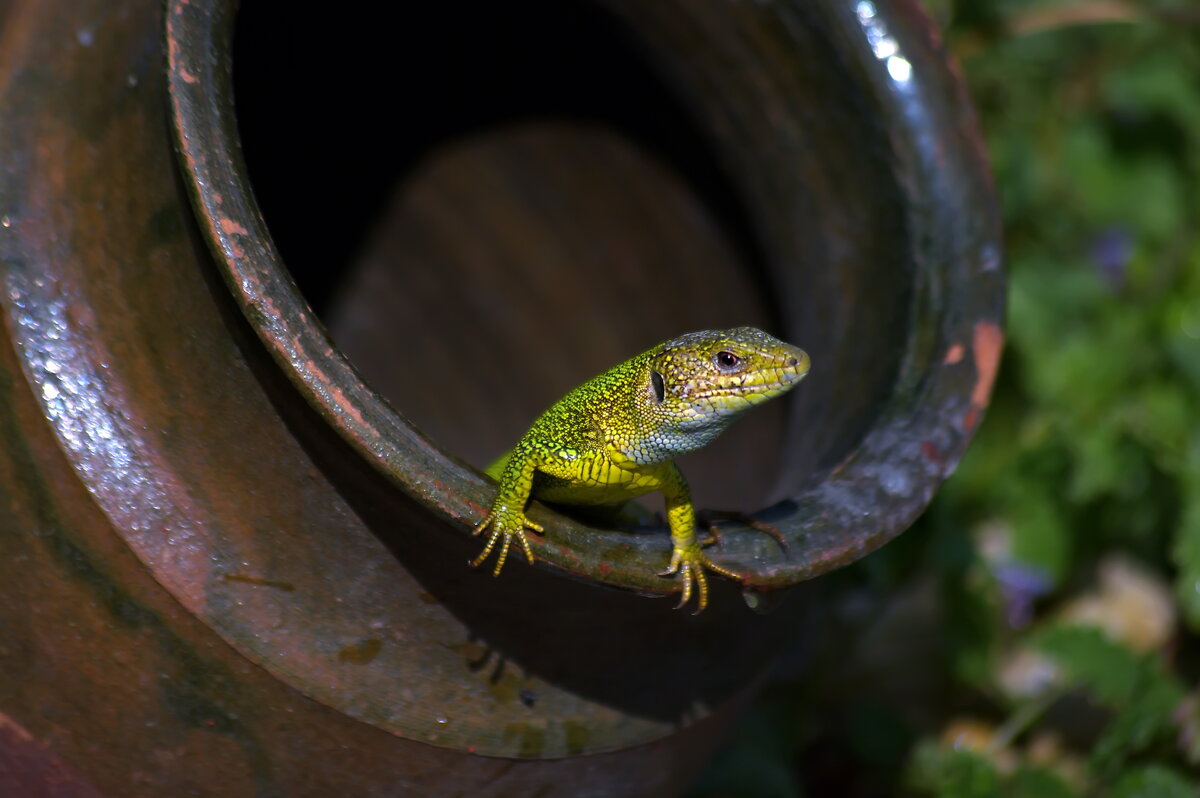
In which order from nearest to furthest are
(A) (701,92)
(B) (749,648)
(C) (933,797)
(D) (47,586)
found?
(D) (47,586)
(B) (749,648)
(A) (701,92)
(C) (933,797)

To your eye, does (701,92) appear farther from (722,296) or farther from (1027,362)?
(1027,362)

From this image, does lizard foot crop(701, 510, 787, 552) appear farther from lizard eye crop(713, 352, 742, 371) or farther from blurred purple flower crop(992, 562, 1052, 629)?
blurred purple flower crop(992, 562, 1052, 629)

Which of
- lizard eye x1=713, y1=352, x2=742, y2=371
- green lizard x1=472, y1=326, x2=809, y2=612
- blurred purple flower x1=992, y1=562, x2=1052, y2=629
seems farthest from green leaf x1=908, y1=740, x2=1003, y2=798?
lizard eye x1=713, y1=352, x2=742, y2=371

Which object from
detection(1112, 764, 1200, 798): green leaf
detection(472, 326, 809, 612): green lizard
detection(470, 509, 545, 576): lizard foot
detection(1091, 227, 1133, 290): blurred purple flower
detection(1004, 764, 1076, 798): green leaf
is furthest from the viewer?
detection(1091, 227, 1133, 290): blurred purple flower

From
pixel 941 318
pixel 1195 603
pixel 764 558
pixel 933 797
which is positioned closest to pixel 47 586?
Answer: pixel 764 558

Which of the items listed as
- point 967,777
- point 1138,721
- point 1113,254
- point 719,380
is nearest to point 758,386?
point 719,380

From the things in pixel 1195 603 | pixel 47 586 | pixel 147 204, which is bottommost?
pixel 1195 603
